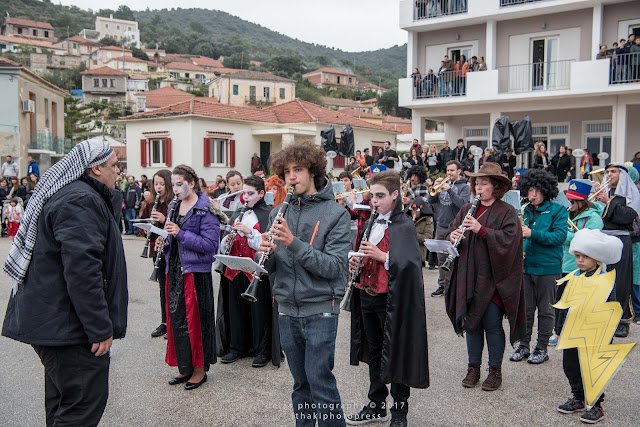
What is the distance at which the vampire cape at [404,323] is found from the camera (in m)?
4.10

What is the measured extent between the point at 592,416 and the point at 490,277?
4.43 ft

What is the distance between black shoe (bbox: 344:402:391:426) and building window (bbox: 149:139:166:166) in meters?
28.8

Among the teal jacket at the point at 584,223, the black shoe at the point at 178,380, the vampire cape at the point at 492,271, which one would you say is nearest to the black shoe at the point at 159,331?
the black shoe at the point at 178,380

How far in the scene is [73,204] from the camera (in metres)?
3.00

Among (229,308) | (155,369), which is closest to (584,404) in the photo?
(229,308)

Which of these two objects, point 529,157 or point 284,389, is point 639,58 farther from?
point 284,389

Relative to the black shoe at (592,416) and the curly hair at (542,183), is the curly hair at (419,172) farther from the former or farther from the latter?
the black shoe at (592,416)

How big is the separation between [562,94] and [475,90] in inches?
126

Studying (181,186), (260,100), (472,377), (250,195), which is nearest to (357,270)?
(472,377)

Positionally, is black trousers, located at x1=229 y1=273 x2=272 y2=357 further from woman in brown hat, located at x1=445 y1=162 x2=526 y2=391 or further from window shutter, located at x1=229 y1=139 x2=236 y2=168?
window shutter, located at x1=229 y1=139 x2=236 y2=168

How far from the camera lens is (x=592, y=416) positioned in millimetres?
4285

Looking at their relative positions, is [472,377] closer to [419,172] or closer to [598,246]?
[598,246]

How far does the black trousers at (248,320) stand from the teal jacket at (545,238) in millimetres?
2812

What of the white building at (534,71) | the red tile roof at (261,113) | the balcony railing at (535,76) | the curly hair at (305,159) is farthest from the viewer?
the red tile roof at (261,113)
